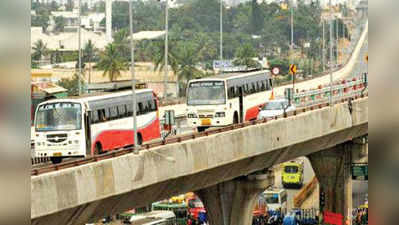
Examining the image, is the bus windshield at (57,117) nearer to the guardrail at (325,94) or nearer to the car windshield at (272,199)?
the guardrail at (325,94)

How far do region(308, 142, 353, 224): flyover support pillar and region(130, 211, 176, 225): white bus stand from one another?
1279cm

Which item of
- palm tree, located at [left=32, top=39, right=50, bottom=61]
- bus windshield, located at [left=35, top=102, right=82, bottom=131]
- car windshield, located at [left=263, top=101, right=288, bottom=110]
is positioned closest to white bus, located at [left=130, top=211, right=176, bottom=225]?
car windshield, located at [left=263, top=101, right=288, bottom=110]

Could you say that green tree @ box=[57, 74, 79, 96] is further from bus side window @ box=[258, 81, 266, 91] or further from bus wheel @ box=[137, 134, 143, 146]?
bus wheel @ box=[137, 134, 143, 146]

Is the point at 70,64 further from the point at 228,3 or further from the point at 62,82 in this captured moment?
the point at 228,3

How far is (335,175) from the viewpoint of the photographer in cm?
5766

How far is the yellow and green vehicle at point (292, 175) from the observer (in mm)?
72431

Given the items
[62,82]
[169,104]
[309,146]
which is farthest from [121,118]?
[62,82]

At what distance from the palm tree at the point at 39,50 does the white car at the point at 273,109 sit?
48.3 m

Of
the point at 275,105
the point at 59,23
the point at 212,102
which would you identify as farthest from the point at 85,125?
the point at 59,23

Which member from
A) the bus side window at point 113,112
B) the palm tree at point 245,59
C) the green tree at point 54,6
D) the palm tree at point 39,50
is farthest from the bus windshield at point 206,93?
the green tree at point 54,6

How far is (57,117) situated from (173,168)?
3702 millimetres

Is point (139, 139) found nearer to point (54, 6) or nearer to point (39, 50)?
point (39, 50)

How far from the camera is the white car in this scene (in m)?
40.9

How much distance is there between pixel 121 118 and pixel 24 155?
94.5ft
